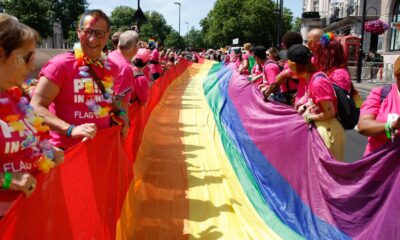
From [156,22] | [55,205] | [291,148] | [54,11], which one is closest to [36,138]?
[55,205]

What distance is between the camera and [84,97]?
10.1 ft

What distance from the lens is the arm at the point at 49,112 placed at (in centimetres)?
271

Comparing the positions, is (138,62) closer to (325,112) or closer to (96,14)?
(96,14)

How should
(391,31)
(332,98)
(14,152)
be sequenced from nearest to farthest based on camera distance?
(14,152), (332,98), (391,31)

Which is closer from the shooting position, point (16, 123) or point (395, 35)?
point (16, 123)

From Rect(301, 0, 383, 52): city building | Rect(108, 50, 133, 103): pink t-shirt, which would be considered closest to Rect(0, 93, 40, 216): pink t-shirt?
Rect(108, 50, 133, 103): pink t-shirt

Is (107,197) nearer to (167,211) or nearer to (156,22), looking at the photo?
(167,211)

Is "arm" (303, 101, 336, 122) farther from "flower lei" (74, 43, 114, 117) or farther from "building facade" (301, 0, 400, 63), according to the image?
"building facade" (301, 0, 400, 63)

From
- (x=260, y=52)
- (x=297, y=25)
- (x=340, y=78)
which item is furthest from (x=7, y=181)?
(x=297, y=25)

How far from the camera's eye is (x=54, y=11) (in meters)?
84.3

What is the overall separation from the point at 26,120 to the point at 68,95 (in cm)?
90

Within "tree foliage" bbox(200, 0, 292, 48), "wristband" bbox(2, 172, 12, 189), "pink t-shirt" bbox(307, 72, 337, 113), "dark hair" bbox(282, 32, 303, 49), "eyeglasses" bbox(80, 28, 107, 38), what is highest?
A: "tree foliage" bbox(200, 0, 292, 48)

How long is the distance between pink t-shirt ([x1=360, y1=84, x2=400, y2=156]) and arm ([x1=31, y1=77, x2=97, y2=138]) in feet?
6.69

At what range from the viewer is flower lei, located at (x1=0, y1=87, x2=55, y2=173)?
2.04 metres
